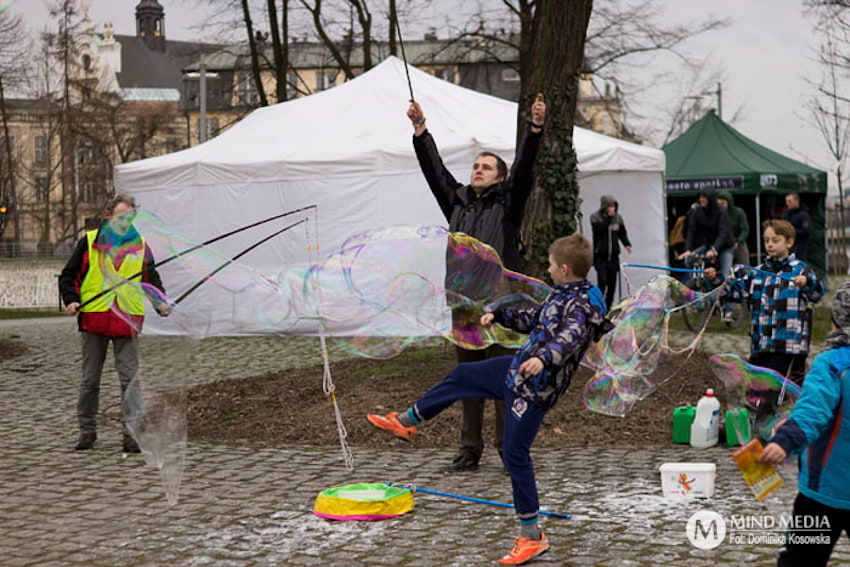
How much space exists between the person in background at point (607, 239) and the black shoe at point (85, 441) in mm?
9834

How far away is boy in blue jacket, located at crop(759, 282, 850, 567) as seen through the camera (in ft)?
12.6

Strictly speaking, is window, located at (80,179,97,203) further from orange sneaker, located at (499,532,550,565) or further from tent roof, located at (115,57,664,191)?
orange sneaker, located at (499,532,550,565)

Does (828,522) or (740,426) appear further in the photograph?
(740,426)

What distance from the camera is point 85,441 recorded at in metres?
8.58

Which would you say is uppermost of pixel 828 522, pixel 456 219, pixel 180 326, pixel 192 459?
pixel 456 219

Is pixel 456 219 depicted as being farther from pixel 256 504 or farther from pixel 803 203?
pixel 803 203

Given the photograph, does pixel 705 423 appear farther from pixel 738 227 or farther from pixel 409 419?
pixel 738 227

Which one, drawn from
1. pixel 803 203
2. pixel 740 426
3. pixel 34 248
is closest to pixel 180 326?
pixel 740 426

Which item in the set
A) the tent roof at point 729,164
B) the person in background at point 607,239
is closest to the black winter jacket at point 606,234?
the person in background at point 607,239

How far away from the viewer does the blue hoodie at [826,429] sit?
12.5ft

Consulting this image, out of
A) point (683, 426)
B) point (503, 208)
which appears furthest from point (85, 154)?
point (503, 208)

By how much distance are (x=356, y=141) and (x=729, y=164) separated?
10.3 meters

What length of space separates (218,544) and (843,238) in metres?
28.8

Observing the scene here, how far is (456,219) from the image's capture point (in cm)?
722
